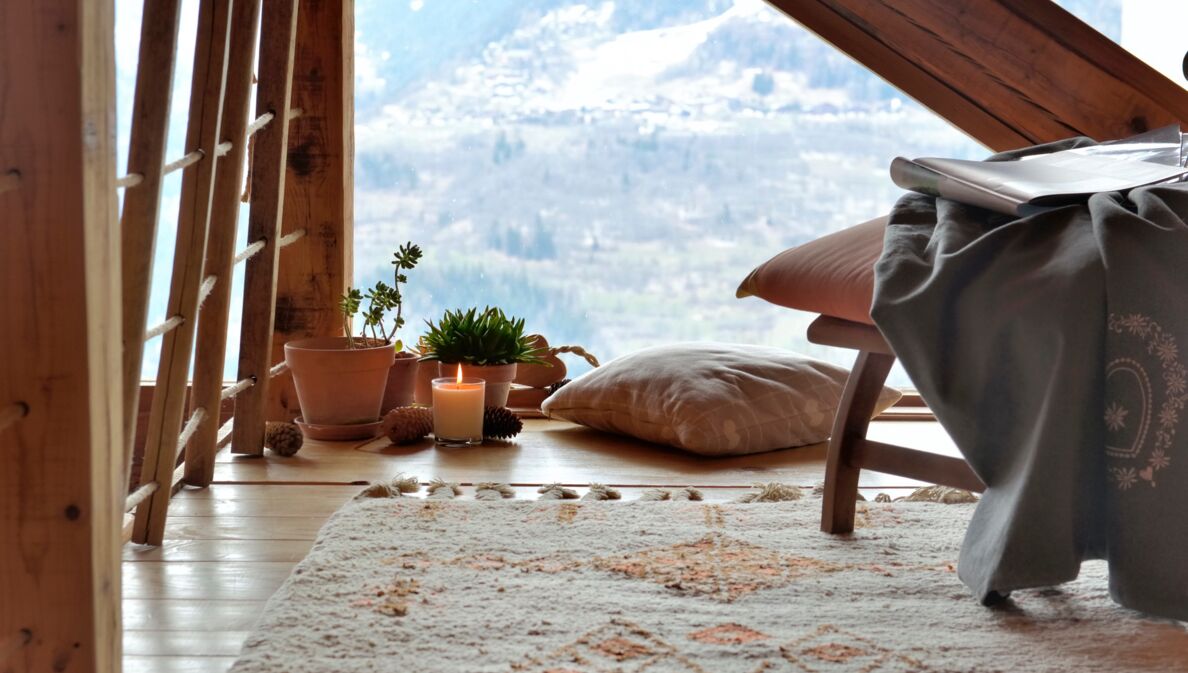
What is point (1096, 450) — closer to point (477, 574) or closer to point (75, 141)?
point (477, 574)

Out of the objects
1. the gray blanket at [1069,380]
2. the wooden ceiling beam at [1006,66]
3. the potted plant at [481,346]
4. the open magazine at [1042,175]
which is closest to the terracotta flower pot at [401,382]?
the potted plant at [481,346]

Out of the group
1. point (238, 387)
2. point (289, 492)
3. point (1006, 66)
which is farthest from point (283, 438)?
point (1006, 66)

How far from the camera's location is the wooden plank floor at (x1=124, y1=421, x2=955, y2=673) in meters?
1.23

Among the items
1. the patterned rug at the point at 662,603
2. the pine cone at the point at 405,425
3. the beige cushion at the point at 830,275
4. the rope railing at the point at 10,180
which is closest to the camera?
the rope railing at the point at 10,180

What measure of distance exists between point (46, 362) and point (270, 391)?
1.37 m

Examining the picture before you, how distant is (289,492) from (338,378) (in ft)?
1.18

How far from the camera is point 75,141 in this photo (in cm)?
93

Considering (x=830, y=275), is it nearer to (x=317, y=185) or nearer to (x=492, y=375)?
(x=492, y=375)

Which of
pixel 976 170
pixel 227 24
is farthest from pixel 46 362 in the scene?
pixel 976 170

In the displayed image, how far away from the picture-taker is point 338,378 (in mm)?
2121

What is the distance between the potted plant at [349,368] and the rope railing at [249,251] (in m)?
0.20

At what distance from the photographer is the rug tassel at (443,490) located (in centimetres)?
176

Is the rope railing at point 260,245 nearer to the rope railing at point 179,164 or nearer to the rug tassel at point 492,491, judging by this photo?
the rope railing at point 179,164

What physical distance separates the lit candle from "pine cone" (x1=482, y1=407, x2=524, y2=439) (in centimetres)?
3
